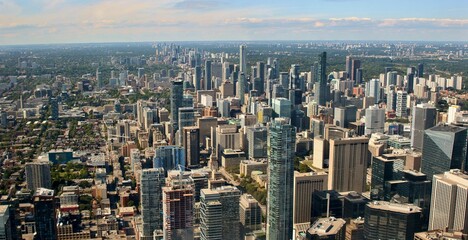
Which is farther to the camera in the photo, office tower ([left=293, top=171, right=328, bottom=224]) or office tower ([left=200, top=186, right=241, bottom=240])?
office tower ([left=293, top=171, right=328, bottom=224])

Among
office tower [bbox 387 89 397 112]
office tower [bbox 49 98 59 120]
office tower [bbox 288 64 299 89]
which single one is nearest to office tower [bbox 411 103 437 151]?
office tower [bbox 387 89 397 112]

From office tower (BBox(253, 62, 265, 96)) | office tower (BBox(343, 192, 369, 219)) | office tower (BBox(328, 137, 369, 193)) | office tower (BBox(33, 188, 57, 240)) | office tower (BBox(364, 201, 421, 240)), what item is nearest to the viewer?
office tower (BBox(364, 201, 421, 240))

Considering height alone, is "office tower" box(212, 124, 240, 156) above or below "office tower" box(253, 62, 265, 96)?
below

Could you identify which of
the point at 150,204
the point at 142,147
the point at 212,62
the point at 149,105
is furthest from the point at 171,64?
the point at 150,204

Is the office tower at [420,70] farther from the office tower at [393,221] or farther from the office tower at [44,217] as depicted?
the office tower at [44,217]

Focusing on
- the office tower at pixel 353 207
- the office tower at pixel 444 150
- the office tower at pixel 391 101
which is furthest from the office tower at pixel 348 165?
the office tower at pixel 391 101

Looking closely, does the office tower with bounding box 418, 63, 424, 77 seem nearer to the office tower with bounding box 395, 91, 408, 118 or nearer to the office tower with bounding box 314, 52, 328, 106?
the office tower with bounding box 314, 52, 328, 106

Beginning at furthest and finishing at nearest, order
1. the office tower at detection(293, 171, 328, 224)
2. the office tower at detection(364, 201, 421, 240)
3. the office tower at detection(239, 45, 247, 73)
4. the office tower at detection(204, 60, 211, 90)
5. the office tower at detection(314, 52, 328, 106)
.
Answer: the office tower at detection(239, 45, 247, 73) < the office tower at detection(204, 60, 211, 90) < the office tower at detection(314, 52, 328, 106) < the office tower at detection(293, 171, 328, 224) < the office tower at detection(364, 201, 421, 240)
